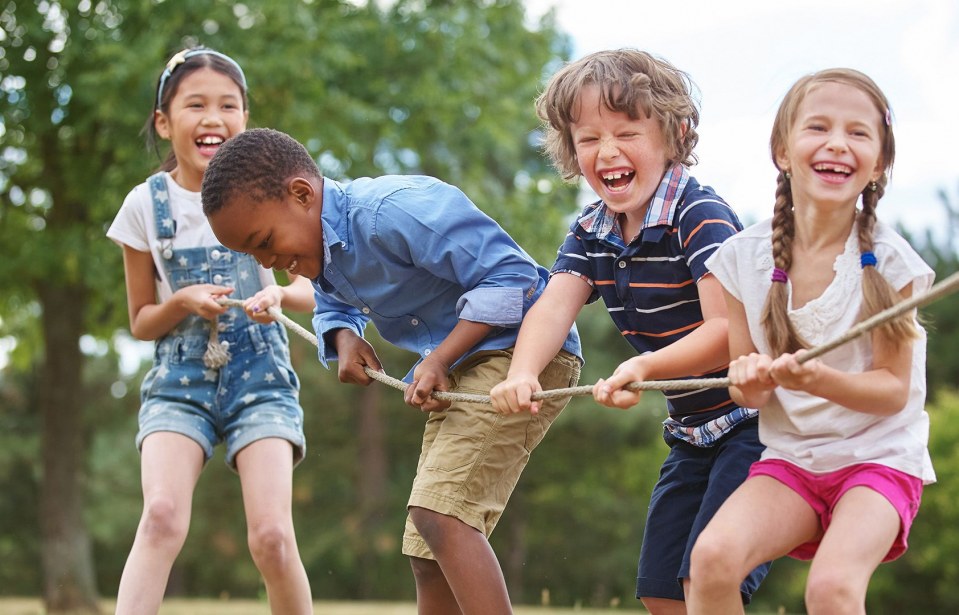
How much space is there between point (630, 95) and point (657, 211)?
36cm

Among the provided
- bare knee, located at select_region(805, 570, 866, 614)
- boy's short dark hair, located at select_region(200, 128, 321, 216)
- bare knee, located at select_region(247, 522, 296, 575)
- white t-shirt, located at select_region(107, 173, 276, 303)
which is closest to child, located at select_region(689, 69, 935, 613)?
bare knee, located at select_region(805, 570, 866, 614)

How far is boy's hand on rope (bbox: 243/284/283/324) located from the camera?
413 centimetres

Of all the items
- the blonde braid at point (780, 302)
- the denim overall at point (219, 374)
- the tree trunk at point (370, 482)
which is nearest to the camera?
the blonde braid at point (780, 302)

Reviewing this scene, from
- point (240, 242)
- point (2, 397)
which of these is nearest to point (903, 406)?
point (240, 242)

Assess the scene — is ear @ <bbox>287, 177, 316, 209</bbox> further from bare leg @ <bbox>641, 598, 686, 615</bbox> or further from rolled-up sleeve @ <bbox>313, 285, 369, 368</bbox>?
bare leg @ <bbox>641, 598, 686, 615</bbox>

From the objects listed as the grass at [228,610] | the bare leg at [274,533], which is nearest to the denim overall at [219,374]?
the bare leg at [274,533]

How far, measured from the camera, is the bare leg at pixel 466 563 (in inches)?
129

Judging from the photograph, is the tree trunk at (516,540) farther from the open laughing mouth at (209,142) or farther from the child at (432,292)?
the child at (432,292)

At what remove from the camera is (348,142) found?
11211mm

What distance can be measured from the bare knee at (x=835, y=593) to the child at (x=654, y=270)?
1.87ft

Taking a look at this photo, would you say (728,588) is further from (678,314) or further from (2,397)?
(2,397)

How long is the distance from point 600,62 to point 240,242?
1.21 meters

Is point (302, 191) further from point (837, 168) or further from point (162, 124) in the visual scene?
point (837, 168)

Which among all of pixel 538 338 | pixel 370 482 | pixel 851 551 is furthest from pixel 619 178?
pixel 370 482
